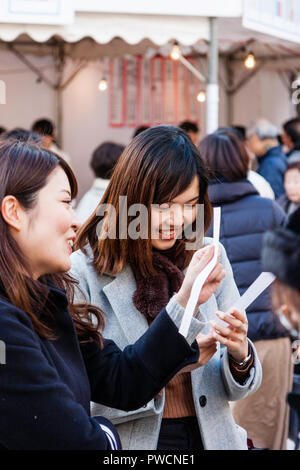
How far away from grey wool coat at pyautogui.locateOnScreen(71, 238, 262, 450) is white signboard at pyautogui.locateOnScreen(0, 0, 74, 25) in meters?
3.68

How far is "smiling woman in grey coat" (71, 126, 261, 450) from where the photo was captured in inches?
72.1

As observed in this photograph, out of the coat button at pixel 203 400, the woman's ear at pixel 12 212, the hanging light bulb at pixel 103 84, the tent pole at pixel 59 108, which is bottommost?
the coat button at pixel 203 400

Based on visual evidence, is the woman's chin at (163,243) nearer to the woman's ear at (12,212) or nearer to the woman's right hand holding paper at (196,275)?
the woman's right hand holding paper at (196,275)

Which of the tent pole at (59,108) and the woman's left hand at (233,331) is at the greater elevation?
the tent pole at (59,108)

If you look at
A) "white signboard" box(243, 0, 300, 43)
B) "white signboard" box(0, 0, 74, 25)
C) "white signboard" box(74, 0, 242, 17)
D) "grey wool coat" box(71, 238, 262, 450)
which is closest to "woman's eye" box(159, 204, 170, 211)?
"grey wool coat" box(71, 238, 262, 450)

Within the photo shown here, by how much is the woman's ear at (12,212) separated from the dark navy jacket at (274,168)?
4.79m

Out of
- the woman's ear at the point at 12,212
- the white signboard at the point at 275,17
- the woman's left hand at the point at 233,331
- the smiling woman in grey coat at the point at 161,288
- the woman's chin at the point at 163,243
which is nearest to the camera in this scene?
the woman's ear at the point at 12,212

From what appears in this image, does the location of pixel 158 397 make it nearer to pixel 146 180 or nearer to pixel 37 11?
pixel 146 180

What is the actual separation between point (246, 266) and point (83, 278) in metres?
1.59

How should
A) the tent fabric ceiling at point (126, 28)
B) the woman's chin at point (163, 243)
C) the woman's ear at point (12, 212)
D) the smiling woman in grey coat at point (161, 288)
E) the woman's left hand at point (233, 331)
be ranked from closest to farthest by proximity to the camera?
the woman's ear at point (12, 212), the woman's left hand at point (233, 331), the smiling woman in grey coat at point (161, 288), the woman's chin at point (163, 243), the tent fabric ceiling at point (126, 28)

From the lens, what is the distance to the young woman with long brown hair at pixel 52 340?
4.23 feet

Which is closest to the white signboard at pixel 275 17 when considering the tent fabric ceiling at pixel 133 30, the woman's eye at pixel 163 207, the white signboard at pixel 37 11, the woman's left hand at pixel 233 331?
the tent fabric ceiling at pixel 133 30

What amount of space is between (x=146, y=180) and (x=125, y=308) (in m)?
0.36
